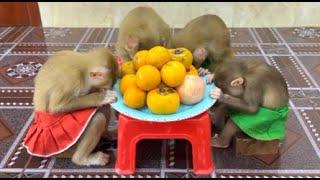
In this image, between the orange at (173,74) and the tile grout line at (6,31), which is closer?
the orange at (173,74)

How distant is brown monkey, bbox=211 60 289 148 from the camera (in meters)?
1.54

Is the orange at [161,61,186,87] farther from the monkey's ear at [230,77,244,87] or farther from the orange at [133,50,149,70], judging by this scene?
the monkey's ear at [230,77,244,87]

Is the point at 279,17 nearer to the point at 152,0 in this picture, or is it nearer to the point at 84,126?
the point at 152,0

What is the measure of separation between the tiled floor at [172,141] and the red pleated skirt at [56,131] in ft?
0.25

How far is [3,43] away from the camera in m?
2.90

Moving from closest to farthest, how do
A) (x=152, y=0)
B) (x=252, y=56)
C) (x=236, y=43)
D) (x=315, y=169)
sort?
A: (x=315, y=169)
(x=252, y=56)
(x=236, y=43)
(x=152, y=0)

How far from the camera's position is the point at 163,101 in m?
1.39

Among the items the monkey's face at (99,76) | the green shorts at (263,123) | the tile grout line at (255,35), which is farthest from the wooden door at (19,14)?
the green shorts at (263,123)

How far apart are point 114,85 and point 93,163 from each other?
1.04ft

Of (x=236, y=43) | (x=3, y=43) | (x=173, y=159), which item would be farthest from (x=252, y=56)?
(x=3, y=43)

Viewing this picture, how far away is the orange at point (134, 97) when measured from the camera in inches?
56.2

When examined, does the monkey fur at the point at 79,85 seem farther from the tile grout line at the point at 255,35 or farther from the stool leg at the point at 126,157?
the tile grout line at the point at 255,35

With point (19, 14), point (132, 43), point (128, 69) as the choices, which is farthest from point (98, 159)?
point (19, 14)

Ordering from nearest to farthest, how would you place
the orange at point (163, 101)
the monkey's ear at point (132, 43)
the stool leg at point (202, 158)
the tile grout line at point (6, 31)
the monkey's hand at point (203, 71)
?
1. the orange at point (163, 101)
2. the stool leg at point (202, 158)
3. the monkey's hand at point (203, 71)
4. the monkey's ear at point (132, 43)
5. the tile grout line at point (6, 31)
